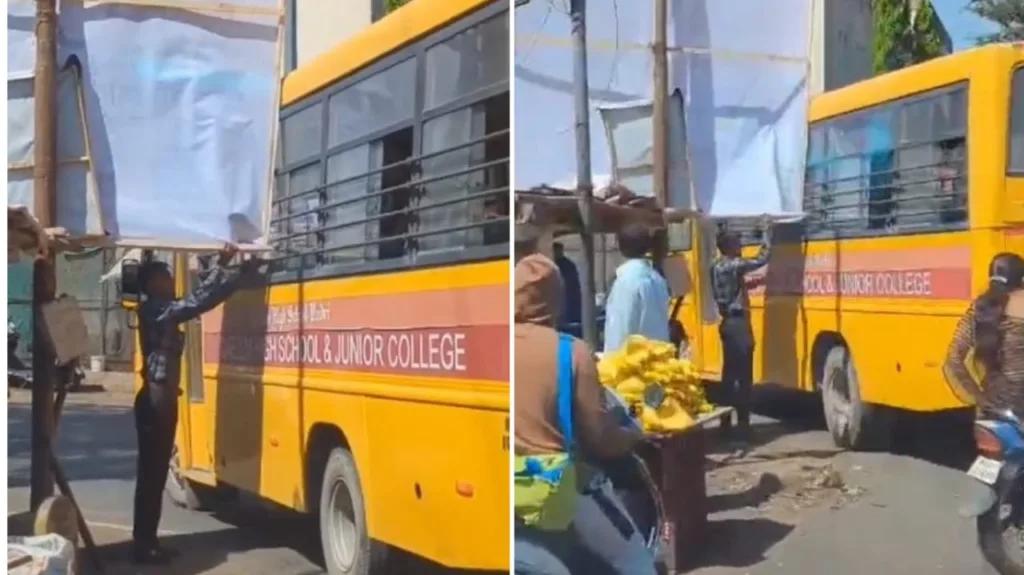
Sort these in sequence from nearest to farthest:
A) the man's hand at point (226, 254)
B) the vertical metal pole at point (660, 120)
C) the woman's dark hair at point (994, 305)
Result: the woman's dark hair at point (994, 305), the vertical metal pole at point (660, 120), the man's hand at point (226, 254)

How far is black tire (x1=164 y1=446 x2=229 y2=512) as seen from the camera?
2.88 m

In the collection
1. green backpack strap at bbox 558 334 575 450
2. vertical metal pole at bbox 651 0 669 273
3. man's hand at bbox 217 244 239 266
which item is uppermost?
vertical metal pole at bbox 651 0 669 273

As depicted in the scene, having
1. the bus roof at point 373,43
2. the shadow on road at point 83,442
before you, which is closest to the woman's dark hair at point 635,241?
the bus roof at point 373,43

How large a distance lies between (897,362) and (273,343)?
1.17 m

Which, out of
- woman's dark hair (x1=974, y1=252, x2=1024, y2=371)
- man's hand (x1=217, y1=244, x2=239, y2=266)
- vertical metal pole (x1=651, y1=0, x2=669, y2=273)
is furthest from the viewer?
man's hand (x1=217, y1=244, x2=239, y2=266)

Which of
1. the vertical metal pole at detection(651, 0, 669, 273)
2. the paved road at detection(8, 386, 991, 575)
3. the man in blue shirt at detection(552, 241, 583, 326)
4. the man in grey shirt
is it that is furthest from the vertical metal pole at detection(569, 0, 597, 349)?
the paved road at detection(8, 386, 991, 575)

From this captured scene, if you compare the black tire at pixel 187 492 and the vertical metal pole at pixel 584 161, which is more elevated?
the vertical metal pole at pixel 584 161

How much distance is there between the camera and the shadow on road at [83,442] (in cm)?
276

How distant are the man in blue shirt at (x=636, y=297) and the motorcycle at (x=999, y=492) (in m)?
0.58

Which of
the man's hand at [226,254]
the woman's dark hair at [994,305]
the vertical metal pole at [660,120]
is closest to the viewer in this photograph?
the woman's dark hair at [994,305]

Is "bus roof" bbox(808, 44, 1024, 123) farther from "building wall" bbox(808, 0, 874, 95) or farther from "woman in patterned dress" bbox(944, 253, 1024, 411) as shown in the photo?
"woman in patterned dress" bbox(944, 253, 1024, 411)

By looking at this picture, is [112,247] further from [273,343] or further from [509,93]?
[509,93]

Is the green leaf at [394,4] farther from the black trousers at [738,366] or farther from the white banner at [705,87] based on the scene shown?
the black trousers at [738,366]

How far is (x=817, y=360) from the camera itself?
2.81 m
